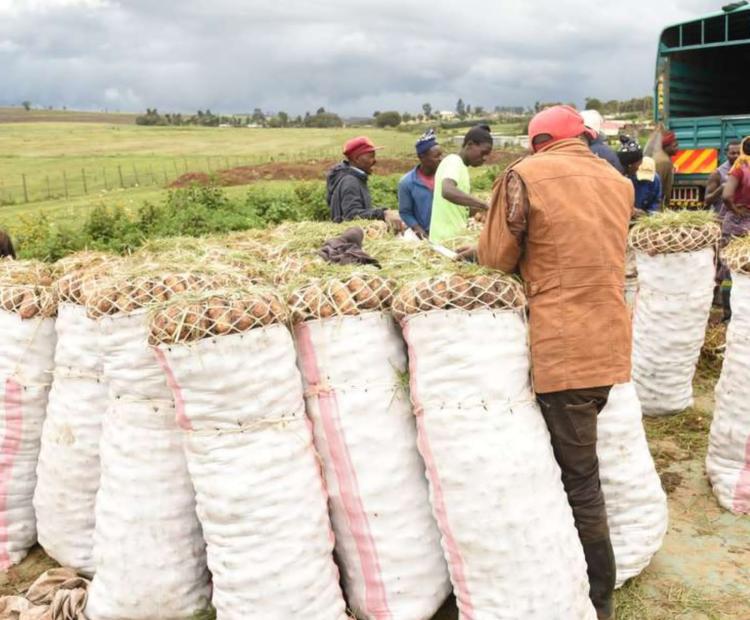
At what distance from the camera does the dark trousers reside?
10.2 ft

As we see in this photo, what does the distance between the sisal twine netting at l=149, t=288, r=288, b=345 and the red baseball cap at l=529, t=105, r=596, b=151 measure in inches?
56.6

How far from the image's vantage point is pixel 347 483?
3.17m

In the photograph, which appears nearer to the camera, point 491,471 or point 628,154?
point 491,471

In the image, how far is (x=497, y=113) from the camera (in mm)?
92500

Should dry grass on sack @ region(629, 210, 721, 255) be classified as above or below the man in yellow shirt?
below

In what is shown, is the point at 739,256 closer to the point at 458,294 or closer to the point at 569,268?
the point at 569,268

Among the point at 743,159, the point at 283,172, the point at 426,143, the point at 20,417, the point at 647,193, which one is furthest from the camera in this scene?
the point at 283,172

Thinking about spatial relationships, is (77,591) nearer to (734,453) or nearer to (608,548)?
(608,548)

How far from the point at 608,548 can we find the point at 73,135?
7737 cm

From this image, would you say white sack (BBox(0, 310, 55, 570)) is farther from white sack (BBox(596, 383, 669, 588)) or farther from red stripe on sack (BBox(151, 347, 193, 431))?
white sack (BBox(596, 383, 669, 588))

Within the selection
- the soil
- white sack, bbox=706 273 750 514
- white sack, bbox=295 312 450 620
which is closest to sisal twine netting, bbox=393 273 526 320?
white sack, bbox=295 312 450 620

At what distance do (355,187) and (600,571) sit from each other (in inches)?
160

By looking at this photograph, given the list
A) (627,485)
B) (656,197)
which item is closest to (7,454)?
(627,485)

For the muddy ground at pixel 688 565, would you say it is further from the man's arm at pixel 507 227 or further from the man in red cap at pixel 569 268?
the man's arm at pixel 507 227
